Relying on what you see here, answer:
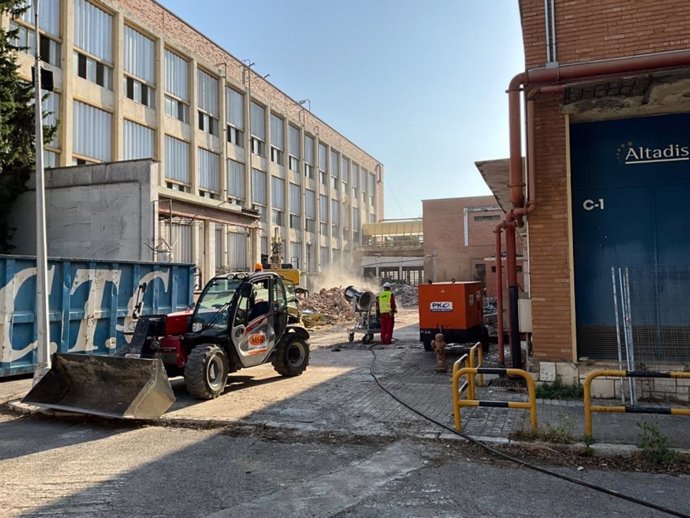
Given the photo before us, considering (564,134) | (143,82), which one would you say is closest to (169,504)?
(564,134)

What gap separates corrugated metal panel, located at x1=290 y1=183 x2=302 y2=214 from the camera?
4503 cm

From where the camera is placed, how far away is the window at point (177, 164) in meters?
29.3

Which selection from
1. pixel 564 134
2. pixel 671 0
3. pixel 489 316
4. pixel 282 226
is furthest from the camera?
pixel 282 226

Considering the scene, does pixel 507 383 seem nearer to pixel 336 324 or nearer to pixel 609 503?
pixel 609 503

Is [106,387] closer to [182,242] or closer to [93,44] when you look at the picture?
[182,242]

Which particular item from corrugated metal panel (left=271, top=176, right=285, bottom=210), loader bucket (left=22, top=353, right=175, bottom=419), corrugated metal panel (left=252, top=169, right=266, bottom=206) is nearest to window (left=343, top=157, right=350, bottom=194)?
corrugated metal panel (left=271, top=176, right=285, bottom=210)

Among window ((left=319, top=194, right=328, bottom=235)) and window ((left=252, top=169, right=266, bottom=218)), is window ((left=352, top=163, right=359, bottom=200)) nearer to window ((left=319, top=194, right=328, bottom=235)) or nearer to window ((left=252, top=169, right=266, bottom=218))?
window ((left=319, top=194, right=328, bottom=235))

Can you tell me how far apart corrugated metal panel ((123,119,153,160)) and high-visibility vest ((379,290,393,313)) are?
16.3m

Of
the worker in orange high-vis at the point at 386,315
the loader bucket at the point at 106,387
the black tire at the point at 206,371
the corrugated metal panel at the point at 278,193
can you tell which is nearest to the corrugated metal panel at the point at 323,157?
the corrugated metal panel at the point at 278,193

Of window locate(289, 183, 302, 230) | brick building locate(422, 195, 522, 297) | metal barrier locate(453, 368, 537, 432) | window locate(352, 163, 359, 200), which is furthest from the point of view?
window locate(352, 163, 359, 200)

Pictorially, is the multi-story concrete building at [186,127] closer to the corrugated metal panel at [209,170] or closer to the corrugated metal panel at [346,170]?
the corrugated metal panel at [209,170]

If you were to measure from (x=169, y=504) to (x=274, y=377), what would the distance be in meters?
6.18

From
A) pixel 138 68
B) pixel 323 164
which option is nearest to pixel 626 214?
pixel 138 68

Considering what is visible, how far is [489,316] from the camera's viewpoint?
1638 centimetres
